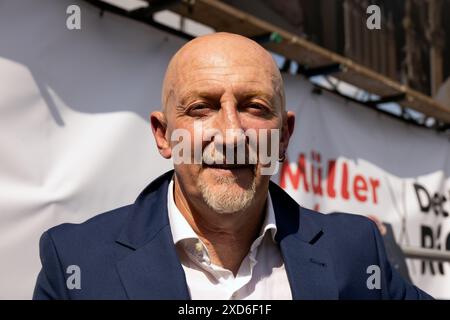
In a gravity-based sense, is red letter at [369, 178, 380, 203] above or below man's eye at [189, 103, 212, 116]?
above

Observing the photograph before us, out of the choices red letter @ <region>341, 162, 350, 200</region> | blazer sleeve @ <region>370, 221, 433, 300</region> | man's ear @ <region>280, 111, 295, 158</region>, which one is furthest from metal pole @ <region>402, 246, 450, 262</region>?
man's ear @ <region>280, 111, 295, 158</region>

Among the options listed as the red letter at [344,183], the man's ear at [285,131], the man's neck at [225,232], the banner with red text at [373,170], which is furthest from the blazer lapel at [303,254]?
the red letter at [344,183]

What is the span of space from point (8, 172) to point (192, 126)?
5.15 feet

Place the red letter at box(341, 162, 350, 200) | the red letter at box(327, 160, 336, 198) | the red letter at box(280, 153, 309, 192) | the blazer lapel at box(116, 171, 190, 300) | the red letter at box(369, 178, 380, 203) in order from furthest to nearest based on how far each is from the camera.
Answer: the red letter at box(369, 178, 380, 203) → the red letter at box(341, 162, 350, 200) → the red letter at box(327, 160, 336, 198) → the red letter at box(280, 153, 309, 192) → the blazer lapel at box(116, 171, 190, 300)

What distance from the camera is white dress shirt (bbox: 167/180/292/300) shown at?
1736 mm

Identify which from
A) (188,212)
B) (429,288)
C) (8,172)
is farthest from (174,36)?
(429,288)

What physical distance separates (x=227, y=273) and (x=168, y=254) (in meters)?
0.22

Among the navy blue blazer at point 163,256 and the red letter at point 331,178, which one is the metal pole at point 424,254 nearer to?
the red letter at point 331,178

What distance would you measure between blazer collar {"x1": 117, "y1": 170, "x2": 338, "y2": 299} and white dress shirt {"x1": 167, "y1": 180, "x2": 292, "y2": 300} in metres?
0.05

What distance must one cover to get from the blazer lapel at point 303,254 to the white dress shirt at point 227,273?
0.07 metres

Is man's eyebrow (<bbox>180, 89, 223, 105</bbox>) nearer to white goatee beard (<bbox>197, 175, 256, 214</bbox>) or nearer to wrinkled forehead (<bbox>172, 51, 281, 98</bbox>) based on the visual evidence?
wrinkled forehead (<bbox>172, 51, 281, 98</bbox>)

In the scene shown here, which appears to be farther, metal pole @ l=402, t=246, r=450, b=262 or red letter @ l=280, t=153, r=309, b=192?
metal pole @ l=402, t=246, r=450, b=262

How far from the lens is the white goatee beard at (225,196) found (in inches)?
64.9

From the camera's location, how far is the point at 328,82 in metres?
5.09
